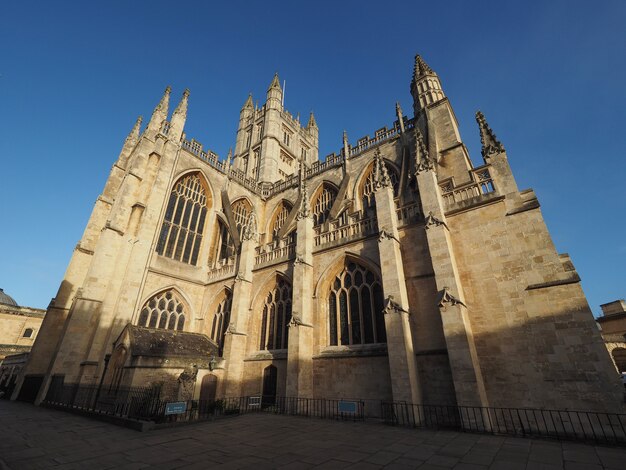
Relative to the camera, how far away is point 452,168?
49.3 feet

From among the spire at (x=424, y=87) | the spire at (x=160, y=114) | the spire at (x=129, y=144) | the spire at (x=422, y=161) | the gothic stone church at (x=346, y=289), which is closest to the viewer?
the gothic stone church at (x=346, y=289)

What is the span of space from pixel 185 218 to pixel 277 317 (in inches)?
402

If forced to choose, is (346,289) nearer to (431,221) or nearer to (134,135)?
(431,221)

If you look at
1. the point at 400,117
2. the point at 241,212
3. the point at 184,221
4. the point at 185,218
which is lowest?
the point at 184,221

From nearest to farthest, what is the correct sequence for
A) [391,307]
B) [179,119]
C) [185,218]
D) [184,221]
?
[391,307] → [184,221] → [185,218] → [179,119]

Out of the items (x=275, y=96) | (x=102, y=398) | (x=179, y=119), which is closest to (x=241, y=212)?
(x=179, y=119)

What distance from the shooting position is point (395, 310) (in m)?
10.0

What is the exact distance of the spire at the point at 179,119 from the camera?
65.6ft

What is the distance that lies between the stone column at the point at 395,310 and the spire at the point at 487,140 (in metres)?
4.16

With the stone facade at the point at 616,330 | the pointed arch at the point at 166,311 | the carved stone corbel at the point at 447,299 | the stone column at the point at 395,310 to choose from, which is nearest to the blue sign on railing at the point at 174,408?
the stone column at the point at 395,310

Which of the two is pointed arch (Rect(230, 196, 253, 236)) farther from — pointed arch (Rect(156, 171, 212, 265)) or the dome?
the dome

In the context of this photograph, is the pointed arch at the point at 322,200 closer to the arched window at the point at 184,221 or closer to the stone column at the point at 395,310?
the arched window at the point at 184,221

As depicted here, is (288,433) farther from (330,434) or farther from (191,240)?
(191,240)

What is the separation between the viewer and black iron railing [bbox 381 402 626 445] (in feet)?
23.1
